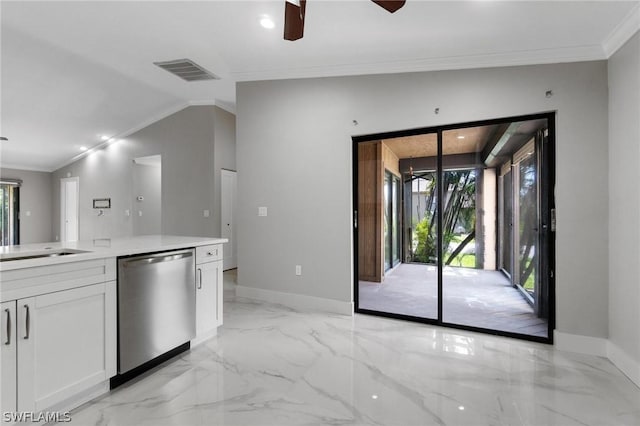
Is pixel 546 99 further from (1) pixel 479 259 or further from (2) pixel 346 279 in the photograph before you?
(2) pixel 346 279

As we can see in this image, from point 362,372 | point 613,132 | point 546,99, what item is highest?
point 546,99

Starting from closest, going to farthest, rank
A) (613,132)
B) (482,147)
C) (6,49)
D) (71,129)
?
(613,132) < (482,147) < (6,49) < (71,129)

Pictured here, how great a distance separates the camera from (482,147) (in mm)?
3174

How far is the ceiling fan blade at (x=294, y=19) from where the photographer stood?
1.51 meters

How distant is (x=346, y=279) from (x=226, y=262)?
3.35 meters

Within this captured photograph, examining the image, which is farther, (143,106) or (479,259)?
(143,106)

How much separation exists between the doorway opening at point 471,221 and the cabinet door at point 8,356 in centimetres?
283

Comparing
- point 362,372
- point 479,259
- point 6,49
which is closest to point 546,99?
point 479,259

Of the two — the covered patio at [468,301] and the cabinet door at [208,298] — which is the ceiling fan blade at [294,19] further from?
the covered patio at [468,301]

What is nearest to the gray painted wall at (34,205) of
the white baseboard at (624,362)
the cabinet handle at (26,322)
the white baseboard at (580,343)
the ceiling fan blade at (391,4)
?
the cabinet handle at (26,322)

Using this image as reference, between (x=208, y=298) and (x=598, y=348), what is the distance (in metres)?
3.22

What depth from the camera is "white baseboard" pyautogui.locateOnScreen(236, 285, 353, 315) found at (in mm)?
3604

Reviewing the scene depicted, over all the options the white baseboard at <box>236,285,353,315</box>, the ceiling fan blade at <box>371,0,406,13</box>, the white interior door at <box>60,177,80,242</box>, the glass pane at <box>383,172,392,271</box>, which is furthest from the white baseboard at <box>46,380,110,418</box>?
the white interior door at <box>60,177,80,242</box>

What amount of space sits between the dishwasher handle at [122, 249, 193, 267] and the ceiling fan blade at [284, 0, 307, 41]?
1.65 m
